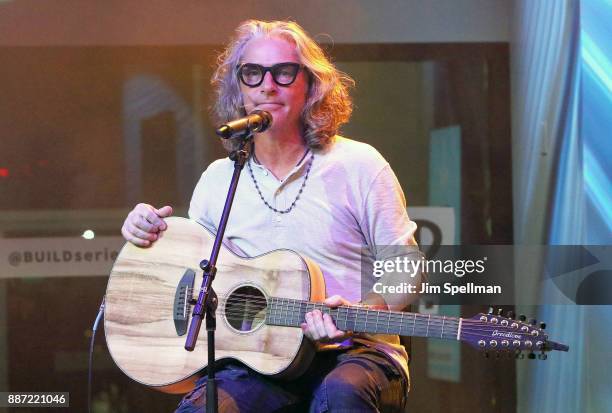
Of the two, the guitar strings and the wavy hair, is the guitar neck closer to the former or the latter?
the guitar strings

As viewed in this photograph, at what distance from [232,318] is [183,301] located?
6.9 inches

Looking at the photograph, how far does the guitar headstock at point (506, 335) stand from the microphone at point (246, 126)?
78 centimetres

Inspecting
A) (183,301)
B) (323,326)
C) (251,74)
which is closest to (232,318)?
(183,301)

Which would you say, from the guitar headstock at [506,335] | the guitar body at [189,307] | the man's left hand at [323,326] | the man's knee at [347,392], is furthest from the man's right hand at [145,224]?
the guitar headstock at [506,335]

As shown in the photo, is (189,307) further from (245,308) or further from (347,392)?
(347,392)

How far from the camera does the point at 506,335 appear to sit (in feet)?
8.36

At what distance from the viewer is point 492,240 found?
4074 millimetres

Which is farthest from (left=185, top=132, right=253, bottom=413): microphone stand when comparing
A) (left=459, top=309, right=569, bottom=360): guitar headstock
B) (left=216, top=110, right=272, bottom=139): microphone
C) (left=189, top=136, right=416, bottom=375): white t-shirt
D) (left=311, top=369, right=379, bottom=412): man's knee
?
(left=459, top=309, right=569, bottom=360): guitar headstock

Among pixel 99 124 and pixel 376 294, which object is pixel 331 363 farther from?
pixel 99 124

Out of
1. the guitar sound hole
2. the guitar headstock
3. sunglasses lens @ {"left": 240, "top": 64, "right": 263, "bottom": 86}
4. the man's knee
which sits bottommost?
the man's knee

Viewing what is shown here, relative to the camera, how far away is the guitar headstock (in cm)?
252

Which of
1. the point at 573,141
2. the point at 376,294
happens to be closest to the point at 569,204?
the point at 573,141

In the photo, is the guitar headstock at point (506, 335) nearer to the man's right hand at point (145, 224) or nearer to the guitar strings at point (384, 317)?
the guitar strings at point (384, 317)

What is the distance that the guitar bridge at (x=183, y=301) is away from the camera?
2934 millimetres
